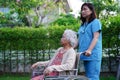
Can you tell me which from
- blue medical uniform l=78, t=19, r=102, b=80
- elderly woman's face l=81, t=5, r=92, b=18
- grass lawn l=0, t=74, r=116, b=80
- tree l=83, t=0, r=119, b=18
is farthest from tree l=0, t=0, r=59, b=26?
blue medical uniform l=78, t=19, r=102, b=80

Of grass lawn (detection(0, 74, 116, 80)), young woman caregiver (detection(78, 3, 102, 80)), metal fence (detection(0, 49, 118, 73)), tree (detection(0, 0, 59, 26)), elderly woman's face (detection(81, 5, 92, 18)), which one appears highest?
tree (detection(0, 0, 59, 26))

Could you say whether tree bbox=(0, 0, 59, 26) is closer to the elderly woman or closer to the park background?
the park background

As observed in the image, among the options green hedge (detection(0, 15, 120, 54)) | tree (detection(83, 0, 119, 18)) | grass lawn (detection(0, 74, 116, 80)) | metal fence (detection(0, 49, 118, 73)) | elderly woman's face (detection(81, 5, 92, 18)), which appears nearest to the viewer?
elderly woman's face (detection(81, 5, 92, 18))

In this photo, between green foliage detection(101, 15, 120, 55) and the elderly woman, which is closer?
the elderly woman

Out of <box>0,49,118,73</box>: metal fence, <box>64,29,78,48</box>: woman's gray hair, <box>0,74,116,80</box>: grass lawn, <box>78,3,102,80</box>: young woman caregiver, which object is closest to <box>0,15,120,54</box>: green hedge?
<box>0,49,118,73</box>: metal fence

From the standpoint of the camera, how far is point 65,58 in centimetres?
509

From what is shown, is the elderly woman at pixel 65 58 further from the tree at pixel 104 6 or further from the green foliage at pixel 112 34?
the tree at pixel 104 6

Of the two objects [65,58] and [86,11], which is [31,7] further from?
[65,58]

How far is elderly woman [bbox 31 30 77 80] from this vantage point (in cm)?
493

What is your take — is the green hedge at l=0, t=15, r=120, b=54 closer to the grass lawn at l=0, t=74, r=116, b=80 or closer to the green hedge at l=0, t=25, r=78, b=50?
the green hedge at l=0, t=25, r=78, b=50

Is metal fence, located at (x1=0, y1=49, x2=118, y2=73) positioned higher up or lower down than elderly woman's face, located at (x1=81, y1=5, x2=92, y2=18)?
lower down

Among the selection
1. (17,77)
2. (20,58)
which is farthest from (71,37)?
(20,58)

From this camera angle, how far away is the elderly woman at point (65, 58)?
4926mm

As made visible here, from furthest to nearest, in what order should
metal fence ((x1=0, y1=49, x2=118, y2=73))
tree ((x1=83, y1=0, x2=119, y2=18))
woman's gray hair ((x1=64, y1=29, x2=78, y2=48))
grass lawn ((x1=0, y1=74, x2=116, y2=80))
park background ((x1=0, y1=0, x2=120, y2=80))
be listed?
tree ((x1=83, y1=0, x2=119, y2=18))
metal fence ((x1=0, y1=49, x2=118, y2=73))
park background ((x1=0, y1=0, x2=120, y2=80))
grass lawn ((x1=0, y1=74, x2=116, y2=80))
woman's gray hair ((x1=64, y1=29, x2=78, y2=48))
